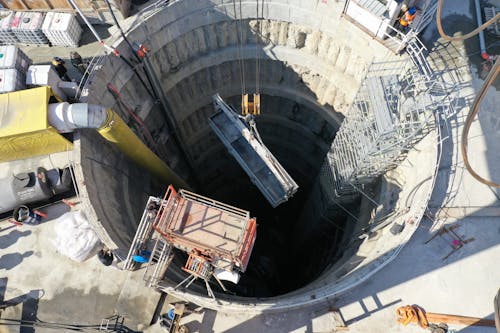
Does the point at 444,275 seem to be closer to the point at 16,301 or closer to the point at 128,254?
the point at 128,254

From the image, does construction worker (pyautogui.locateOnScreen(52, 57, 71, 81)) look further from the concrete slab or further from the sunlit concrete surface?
the concrete slab

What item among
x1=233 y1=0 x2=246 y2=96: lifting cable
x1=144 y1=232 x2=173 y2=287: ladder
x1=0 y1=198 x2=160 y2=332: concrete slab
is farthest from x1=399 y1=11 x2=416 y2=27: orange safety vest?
x1=0 y1=198 x2=160 y2=332: concrete slab

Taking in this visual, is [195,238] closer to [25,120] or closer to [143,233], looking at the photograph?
[143,233]

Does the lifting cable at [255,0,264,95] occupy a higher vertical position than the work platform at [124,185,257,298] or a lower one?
higher

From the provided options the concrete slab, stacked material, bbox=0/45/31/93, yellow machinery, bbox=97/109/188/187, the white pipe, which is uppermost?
stacked material, bbox=0/45/31/93

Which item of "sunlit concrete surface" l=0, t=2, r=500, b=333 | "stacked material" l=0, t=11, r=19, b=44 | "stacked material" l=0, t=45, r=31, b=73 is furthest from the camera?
"stacked material" l=0, t=11, r=19, b=44

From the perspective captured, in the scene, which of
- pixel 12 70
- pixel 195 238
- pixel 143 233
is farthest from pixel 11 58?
pixel 195 238

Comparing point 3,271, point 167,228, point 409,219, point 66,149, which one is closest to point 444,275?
point 409,219
